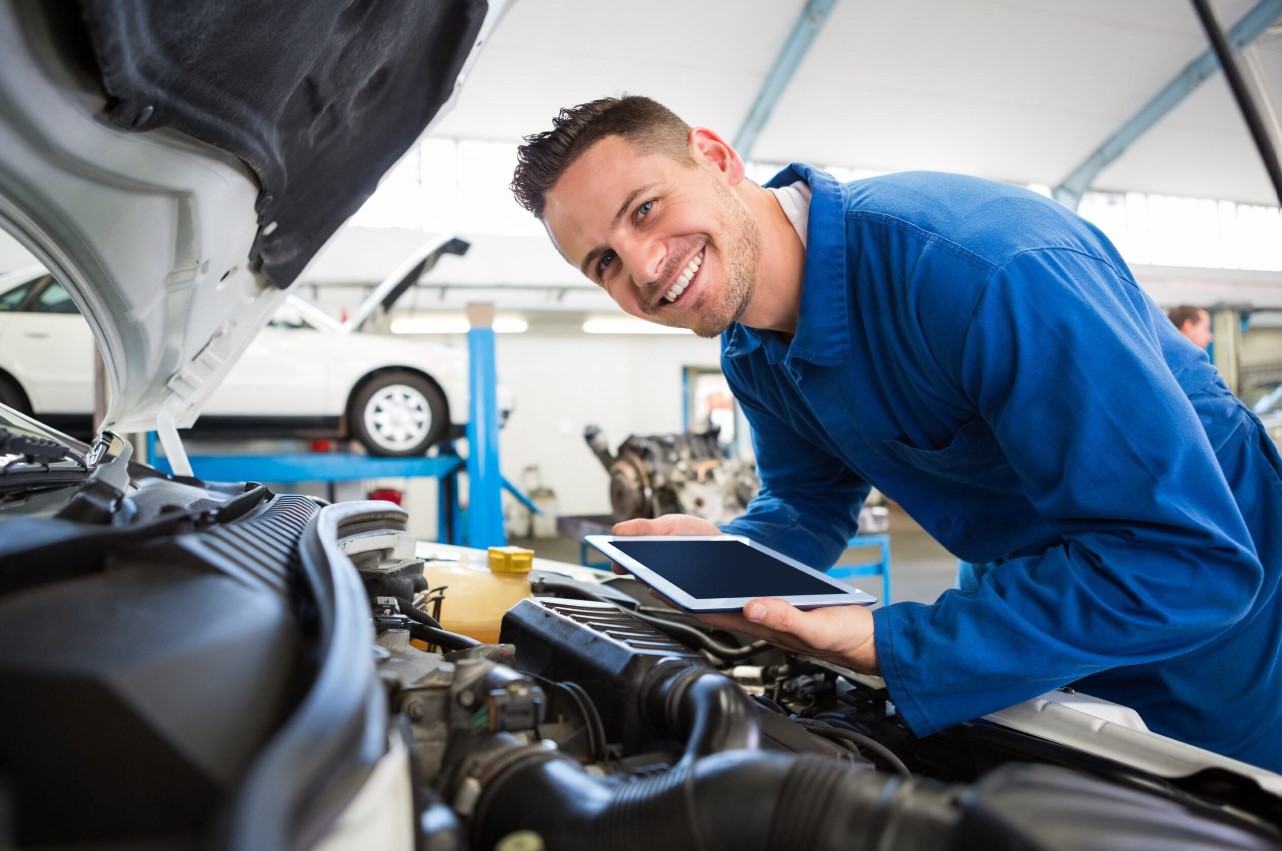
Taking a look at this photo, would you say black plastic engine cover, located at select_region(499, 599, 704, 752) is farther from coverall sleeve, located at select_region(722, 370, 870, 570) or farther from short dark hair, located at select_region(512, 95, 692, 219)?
short dark hair, located at select_region(512, 95, 692, 219)

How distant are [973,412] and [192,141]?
1.16 m

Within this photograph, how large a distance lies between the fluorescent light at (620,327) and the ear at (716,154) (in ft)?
26.3

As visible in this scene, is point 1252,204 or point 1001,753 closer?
point 1001,753

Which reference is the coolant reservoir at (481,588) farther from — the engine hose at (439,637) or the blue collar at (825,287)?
the blue collar at (825,287)

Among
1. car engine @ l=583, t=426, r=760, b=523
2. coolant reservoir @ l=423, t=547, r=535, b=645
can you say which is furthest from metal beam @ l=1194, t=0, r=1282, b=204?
car engine @ l=583, t=426, r=760, b=523

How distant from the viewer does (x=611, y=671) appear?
2.81 ft

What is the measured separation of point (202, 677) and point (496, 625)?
96 cm

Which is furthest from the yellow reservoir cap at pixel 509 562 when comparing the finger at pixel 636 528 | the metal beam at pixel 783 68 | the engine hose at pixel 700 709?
the metal beam at pixel 783 68

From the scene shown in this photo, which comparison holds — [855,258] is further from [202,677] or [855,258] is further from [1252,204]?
[1252,204]

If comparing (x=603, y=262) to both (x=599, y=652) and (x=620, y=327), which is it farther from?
(x=620, y=327)

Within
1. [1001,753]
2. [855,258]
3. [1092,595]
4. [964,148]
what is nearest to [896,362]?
[855,258]

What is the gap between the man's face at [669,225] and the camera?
127 cm

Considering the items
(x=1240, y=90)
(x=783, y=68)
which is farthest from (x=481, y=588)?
(x=783, y=68)

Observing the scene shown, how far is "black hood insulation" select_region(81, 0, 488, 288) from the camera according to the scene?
0.86 meters
